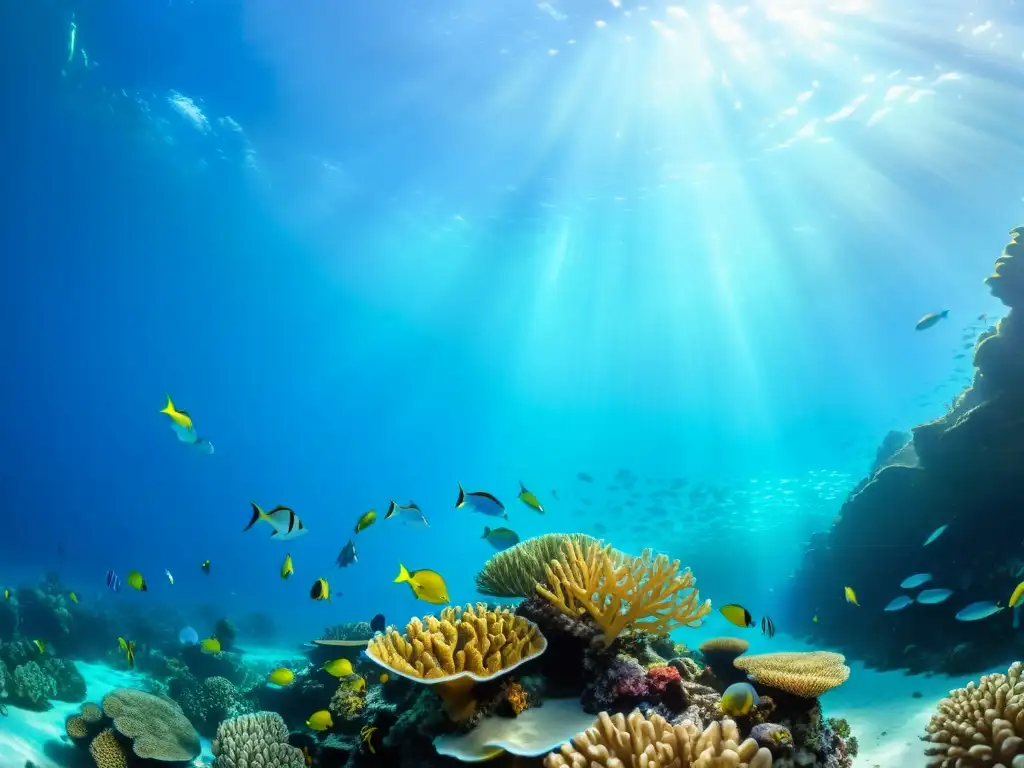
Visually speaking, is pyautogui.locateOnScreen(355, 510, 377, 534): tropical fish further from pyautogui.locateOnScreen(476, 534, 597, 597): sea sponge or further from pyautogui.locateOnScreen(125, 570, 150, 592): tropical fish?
pyautogui.locateOnScreen(125, 570, 150, 592): tropical fish

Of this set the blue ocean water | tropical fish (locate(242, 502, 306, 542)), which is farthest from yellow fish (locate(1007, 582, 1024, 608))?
the blue ocean water

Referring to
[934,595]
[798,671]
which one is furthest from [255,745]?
[934,595]

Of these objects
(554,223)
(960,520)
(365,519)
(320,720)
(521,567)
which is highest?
(554,223)

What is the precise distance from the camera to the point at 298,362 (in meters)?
63.1

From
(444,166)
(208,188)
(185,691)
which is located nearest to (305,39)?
(444,166)

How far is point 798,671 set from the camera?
158 inches

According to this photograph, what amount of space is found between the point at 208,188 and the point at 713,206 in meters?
29.7

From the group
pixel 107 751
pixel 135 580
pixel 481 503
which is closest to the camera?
pixel 481 503

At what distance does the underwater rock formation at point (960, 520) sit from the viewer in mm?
10547

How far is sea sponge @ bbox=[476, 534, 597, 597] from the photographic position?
17.3 ft

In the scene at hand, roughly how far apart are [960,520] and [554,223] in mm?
23905

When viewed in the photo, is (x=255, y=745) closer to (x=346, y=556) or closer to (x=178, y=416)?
(x=346, y=556)

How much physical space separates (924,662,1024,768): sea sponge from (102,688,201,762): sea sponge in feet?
29.9

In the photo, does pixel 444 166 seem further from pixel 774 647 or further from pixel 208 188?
pixel 774 647
